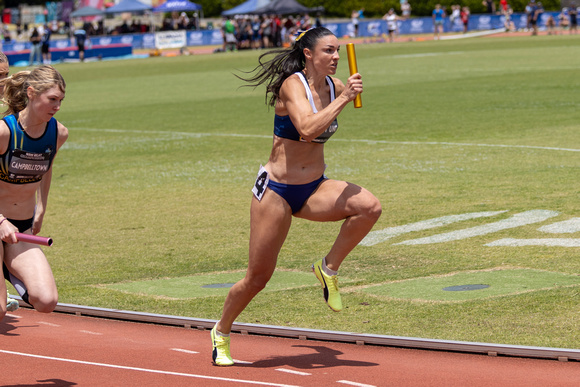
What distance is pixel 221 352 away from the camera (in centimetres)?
688

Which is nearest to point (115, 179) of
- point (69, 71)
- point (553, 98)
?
point (553, 98)

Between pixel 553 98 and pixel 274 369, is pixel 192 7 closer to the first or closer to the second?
pixel 553 98

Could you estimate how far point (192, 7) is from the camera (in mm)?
67188

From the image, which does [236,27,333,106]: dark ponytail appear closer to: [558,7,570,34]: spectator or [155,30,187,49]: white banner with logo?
[558,7,570,34]: spectator

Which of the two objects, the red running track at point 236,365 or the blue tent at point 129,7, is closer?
the red running track at point 236,365

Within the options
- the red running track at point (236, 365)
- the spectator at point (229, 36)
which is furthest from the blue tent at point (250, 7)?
the red running track at point (236, 365)

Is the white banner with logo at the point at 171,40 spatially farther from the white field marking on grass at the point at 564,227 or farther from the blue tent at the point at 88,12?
the white field marking on grass at the point at 564,227

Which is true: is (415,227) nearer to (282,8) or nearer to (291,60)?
(291,60)

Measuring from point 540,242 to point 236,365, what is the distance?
4722mm

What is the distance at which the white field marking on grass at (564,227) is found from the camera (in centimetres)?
1090

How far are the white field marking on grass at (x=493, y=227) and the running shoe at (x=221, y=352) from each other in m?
4.34

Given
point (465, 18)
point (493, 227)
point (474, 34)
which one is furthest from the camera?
point (465, 18)

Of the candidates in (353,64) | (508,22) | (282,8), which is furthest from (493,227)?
(508,22)

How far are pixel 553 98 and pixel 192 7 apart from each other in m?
45.4
